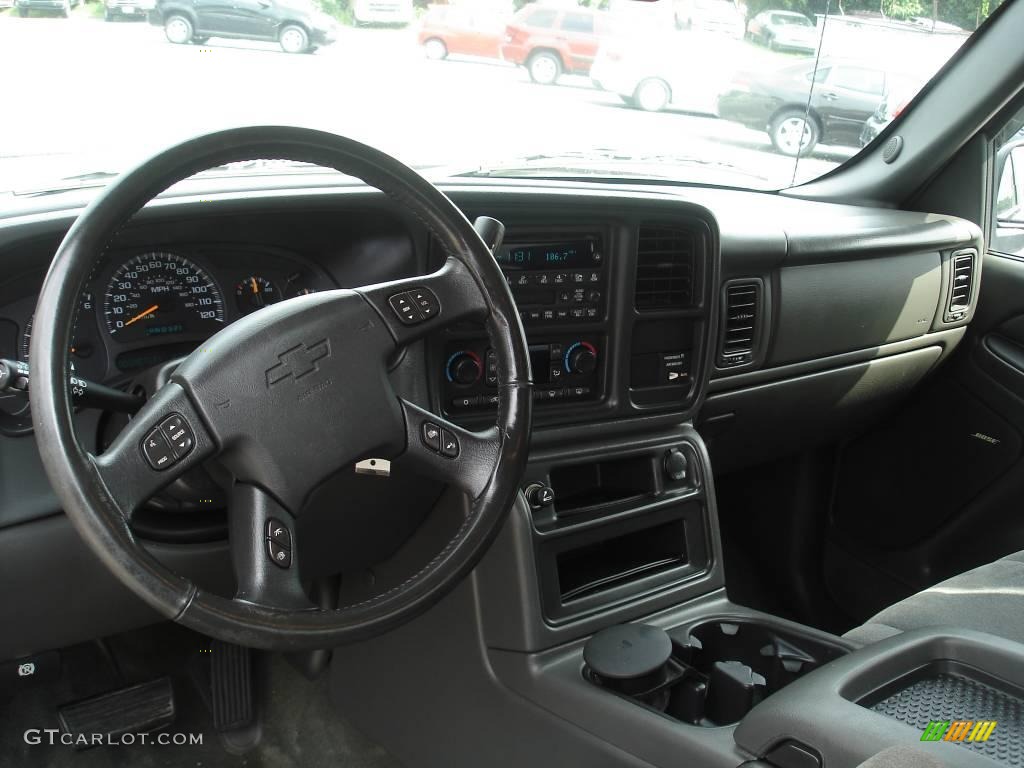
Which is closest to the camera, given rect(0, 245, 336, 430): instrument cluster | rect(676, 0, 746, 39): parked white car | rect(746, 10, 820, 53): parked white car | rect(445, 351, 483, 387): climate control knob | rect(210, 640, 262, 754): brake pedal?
rect(0, 245, 336, 430): instrument cluster

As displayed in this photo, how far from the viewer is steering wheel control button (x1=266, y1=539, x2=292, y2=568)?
1165mm

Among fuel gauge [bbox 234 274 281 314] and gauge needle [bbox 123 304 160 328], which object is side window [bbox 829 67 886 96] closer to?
fuel gauge [bbox 234 274 281 314]

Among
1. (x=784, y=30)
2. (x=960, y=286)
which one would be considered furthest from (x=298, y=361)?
(x=960, y=286)

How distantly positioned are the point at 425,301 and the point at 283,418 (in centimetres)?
28

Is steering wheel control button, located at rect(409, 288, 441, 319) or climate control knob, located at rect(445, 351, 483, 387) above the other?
steering wheel control button, located at rect(409, 288, 441, 319)

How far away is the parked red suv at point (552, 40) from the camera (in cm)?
204

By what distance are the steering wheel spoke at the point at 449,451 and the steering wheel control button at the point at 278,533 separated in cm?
21

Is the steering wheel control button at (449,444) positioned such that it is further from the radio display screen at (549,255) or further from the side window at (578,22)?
the side window at (578,22)

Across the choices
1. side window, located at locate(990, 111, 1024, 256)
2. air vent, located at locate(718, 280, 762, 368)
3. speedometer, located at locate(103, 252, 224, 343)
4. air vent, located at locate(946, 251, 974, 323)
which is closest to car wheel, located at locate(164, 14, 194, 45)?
speedometer, located at locate(103, 252, 224, 343)

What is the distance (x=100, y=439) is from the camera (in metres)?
1.52

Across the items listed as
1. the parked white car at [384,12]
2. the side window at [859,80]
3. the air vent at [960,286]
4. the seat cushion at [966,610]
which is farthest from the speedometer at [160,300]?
the air vent at [960,286]

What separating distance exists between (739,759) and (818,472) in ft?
5.62

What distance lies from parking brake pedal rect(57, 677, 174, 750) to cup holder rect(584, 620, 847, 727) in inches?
38.9

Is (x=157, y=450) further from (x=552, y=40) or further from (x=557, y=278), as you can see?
(x=552, y=40)
